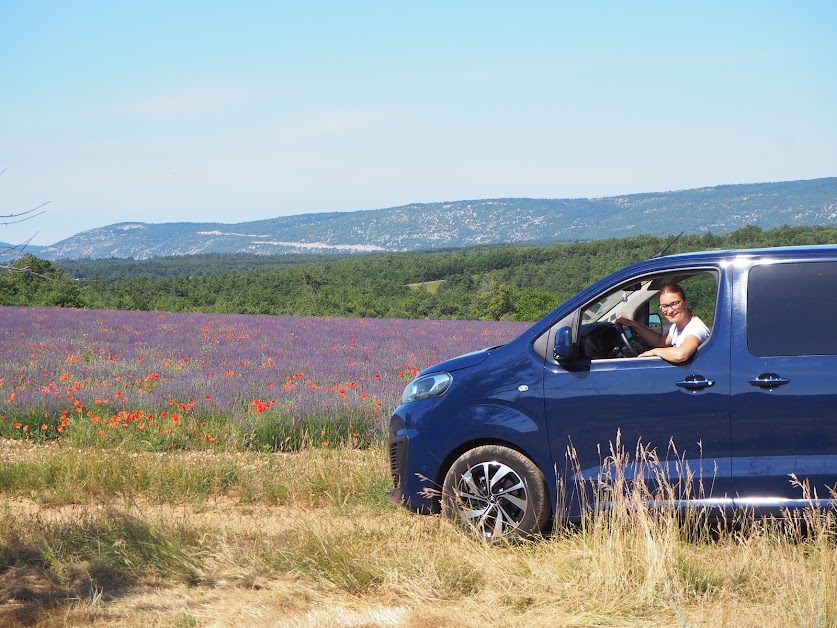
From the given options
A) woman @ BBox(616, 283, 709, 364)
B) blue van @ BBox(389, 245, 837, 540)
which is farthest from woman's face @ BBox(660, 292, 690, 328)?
blue van @ BBox(389, 245, 837, 540)

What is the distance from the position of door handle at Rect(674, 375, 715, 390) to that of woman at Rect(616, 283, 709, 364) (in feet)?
0.39

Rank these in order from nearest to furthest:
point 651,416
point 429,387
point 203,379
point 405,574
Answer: point 405,574 → point 651,416 → point 429,387 → point 203,379

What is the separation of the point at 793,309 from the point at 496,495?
2085 millimetres

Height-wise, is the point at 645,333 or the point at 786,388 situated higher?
the point at 645,333

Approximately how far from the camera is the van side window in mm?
5492

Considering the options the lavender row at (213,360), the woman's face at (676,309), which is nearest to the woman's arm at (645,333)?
the woman's face at (676,309)

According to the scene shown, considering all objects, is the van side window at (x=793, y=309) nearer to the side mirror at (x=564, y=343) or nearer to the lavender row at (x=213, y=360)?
the side mirror at (x=564, y=343)

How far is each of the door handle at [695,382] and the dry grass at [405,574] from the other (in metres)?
0.79

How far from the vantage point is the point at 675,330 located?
6.22 m

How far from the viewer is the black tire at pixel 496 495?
5.84m

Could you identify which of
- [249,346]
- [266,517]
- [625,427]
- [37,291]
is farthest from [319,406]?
[37,291]

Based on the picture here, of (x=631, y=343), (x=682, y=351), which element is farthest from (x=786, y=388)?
(x=631, y=343)

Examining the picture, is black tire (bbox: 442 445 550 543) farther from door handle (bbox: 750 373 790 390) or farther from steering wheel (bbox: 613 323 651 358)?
door handle (bbox: 750 373 790 390)

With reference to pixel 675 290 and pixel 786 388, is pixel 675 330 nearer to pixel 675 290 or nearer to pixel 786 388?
pixel 675 290
